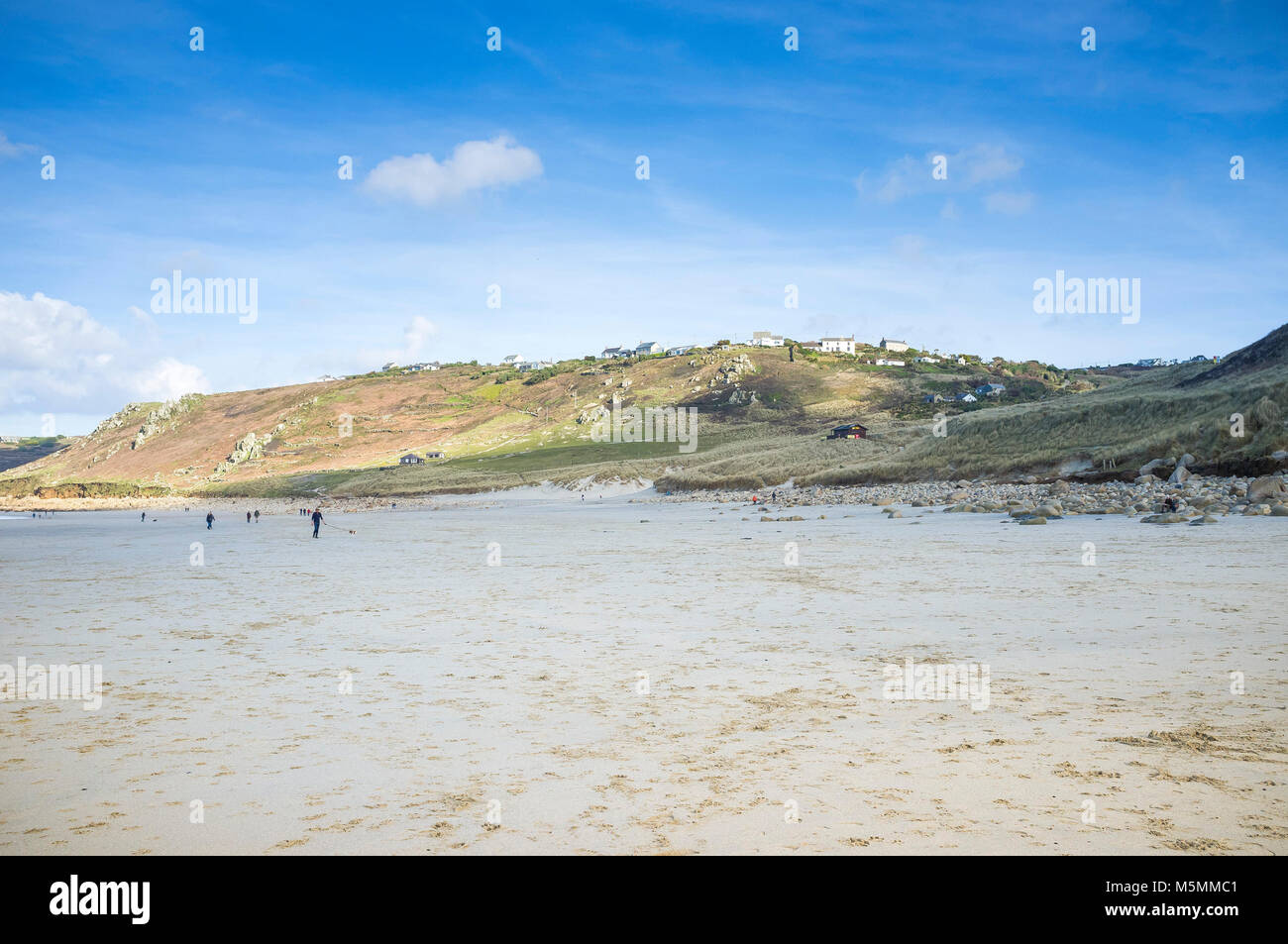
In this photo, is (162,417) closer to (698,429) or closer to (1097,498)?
(698,429)

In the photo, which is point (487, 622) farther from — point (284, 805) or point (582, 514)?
point (582, 514)

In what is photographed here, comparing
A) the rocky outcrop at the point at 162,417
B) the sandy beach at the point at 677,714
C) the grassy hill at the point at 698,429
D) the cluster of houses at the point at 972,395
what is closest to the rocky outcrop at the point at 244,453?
the grassy hill at the point at 698,429

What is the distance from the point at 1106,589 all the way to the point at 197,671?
15043 millimetres

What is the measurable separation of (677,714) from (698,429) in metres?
99.2

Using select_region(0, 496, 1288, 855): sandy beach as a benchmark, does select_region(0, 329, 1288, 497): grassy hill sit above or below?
above

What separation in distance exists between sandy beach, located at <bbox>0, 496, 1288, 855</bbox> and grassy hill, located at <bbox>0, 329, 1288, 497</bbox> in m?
24.4

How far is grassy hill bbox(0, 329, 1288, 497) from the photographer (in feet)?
143

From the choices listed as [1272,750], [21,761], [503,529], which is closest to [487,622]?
[21,761]

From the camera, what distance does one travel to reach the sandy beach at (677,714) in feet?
17.5

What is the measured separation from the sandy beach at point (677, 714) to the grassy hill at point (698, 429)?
2443cm

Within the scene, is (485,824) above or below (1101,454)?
below

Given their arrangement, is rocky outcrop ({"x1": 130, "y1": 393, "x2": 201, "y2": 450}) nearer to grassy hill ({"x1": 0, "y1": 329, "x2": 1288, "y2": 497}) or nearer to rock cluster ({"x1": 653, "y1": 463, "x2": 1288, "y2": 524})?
grassy hill ({"x1": 0, "y1": 329, "x2": 1288, "y2": 497})

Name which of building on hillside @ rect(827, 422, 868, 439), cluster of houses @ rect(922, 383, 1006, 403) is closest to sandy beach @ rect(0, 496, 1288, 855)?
building on hillside @ rect(827, 422, 868, 439)
